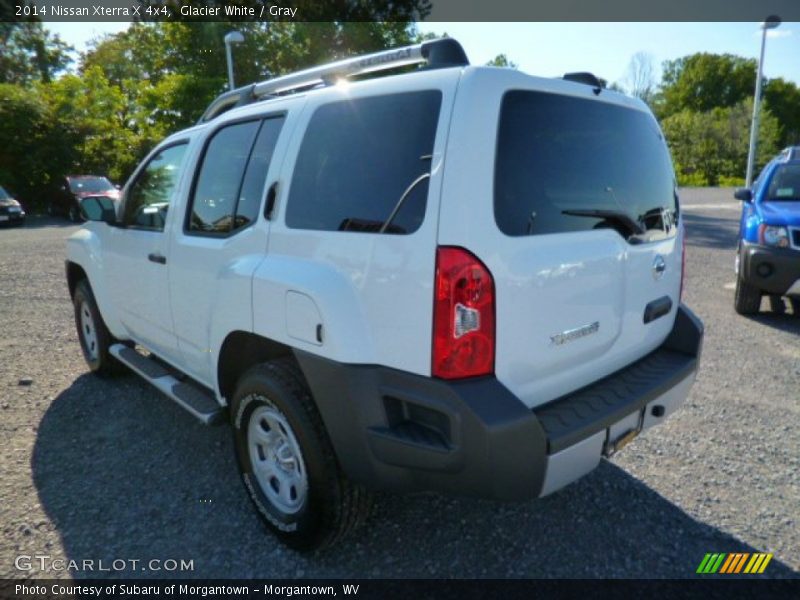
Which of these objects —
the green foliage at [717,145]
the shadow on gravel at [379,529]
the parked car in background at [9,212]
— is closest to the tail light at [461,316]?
the shadow on gravel at [379,529]

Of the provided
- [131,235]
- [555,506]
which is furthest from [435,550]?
[131,235]

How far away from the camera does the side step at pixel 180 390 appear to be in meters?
2.85

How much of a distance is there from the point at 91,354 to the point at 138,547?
2.64 metres

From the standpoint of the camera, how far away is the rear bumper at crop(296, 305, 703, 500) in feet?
5.91

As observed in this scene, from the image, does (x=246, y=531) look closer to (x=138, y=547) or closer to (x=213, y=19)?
(x=138, y=547)

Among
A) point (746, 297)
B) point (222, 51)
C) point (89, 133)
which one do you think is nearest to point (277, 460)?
point (746, 297)

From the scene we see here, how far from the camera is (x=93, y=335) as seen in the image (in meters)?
4.52

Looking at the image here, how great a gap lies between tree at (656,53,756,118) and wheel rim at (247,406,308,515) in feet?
251

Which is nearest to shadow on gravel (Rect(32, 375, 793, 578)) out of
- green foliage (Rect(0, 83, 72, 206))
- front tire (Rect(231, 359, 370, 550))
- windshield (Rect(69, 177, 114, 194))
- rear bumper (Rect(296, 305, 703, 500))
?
front tire (Rect(231, 359, 370, 550))

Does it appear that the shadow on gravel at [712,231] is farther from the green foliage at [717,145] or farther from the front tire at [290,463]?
the green foliage at [717,145]

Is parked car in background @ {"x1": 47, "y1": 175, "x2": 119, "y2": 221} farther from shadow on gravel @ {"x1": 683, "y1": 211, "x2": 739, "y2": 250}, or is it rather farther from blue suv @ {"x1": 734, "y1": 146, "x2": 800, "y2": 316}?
blue suv @ {"x1": 734, "y1": 146, "x2": 800, "y2": 316}

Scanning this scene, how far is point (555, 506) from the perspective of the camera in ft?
9.14

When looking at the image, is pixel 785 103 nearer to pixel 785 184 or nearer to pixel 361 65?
pixel 785 184

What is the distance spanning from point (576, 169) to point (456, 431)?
117cm
